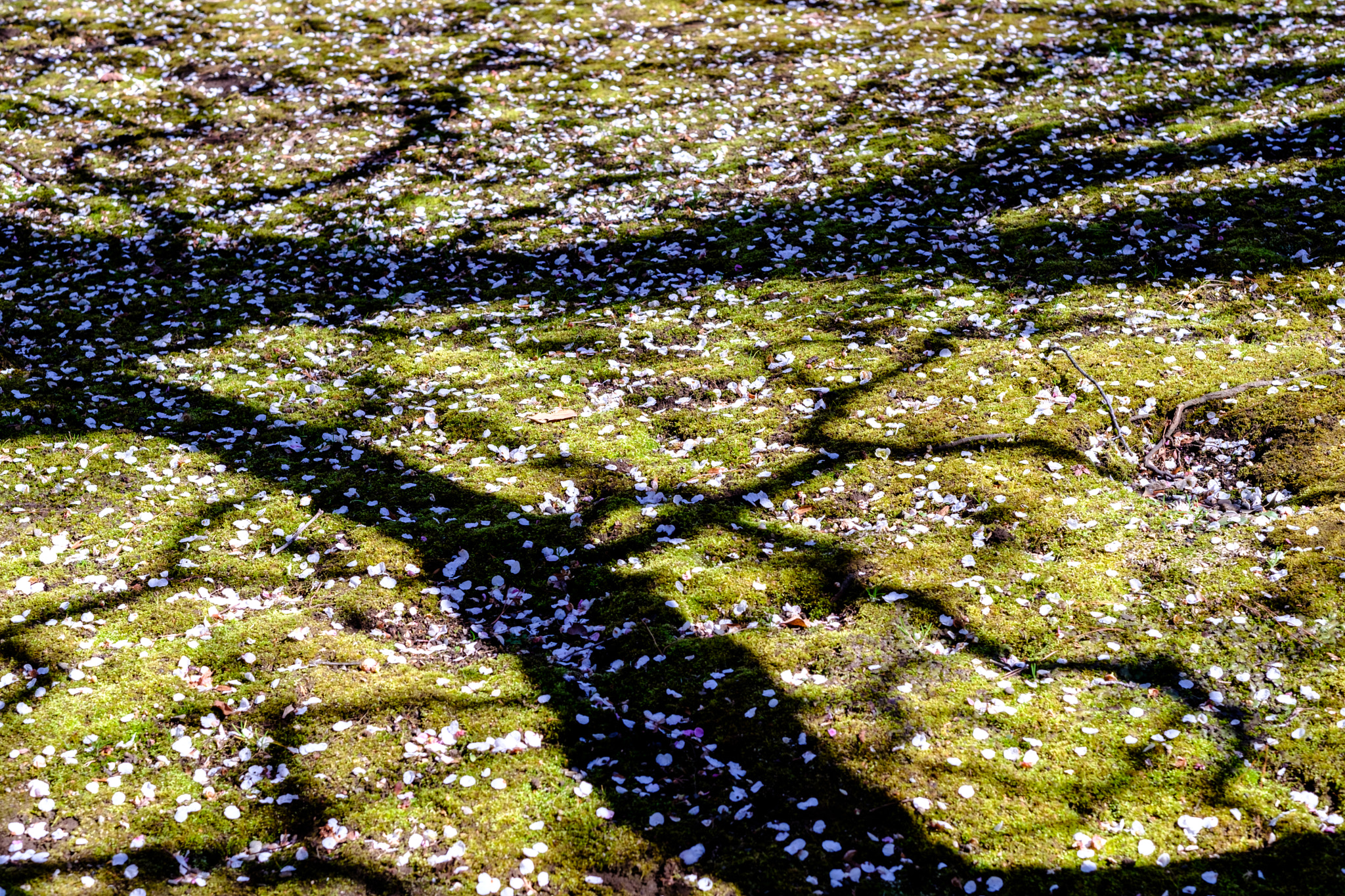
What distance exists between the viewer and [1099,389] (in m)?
8.09

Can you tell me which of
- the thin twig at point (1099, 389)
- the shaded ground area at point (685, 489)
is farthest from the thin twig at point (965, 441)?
the thin twig at point (1099, 389)

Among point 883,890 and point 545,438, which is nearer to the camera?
point 883,890

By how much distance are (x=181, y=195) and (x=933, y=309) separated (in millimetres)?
10799

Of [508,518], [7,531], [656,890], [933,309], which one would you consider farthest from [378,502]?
[933,309]

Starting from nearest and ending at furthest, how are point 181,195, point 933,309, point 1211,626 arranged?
point 1211,626 → point 933,309 → point 181,195

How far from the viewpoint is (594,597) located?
6.50 meters

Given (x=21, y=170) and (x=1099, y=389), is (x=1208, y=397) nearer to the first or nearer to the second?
(x=1099, y=389)

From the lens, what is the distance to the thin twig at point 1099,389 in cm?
765

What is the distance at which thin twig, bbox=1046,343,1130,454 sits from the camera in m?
7.65

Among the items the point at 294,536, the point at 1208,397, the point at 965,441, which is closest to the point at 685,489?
the point at 965,441

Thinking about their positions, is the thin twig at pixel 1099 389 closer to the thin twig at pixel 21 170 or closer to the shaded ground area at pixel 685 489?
the shaded ground area at pixel 685 489

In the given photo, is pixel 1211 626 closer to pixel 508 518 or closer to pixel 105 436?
pixel 508 518

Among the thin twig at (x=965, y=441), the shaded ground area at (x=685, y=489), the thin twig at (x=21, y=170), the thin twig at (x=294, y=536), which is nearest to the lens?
the shaded ground area at (x=685, y=489)

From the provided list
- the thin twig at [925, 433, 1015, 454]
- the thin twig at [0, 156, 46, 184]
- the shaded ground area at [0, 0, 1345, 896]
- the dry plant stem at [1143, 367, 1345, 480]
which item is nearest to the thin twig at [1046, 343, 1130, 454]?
the shaded ground area at [0, 0, 1345, 896]
